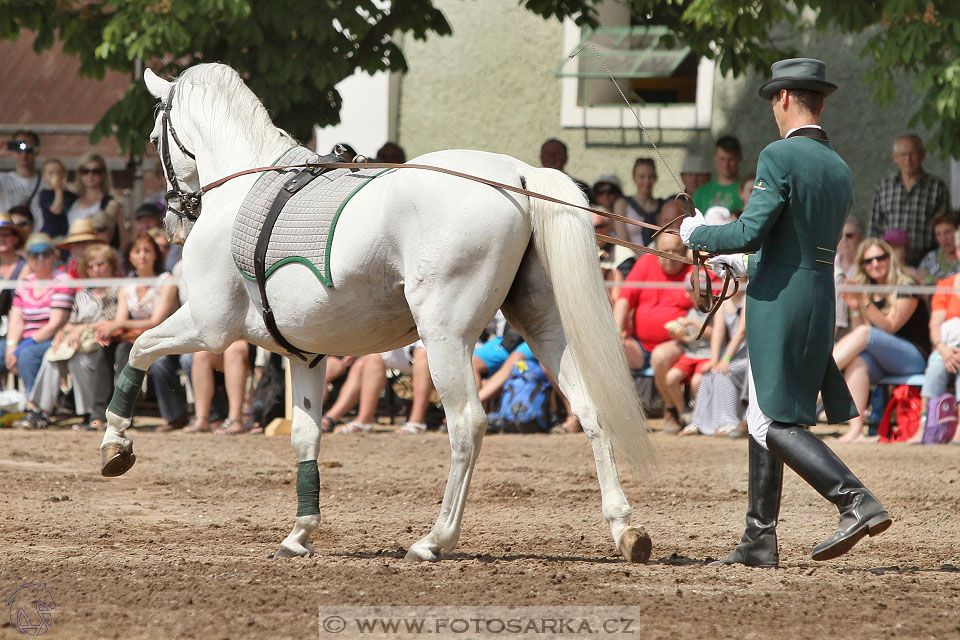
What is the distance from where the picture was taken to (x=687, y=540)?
5996 mm

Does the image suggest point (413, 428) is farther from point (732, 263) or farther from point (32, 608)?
point (32, 608)

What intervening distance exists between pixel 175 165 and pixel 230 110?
1.50 ft

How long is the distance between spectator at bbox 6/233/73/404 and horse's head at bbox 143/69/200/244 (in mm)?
5194

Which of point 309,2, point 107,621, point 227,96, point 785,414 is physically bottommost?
point 107,621

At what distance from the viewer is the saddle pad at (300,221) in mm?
5305

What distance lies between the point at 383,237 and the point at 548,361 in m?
0.88

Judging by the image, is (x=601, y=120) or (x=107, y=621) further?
(x=601, y=120)

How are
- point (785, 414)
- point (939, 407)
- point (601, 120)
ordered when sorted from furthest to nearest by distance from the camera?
point (601, 120)
point (939, 407)
point (785, 414)

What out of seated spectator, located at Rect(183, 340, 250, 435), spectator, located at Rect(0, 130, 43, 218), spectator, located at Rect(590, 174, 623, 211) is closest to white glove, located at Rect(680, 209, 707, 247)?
seated spectator, located at Rect(183, 340, 250, 435)

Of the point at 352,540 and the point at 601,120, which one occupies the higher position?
the point at 601,120

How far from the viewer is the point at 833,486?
481cm

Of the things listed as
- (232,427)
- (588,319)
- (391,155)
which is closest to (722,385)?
(391,155)

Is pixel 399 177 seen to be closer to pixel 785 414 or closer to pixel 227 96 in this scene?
pixel 227 96

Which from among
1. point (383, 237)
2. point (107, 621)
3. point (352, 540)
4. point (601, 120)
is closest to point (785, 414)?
point (383, 237)
